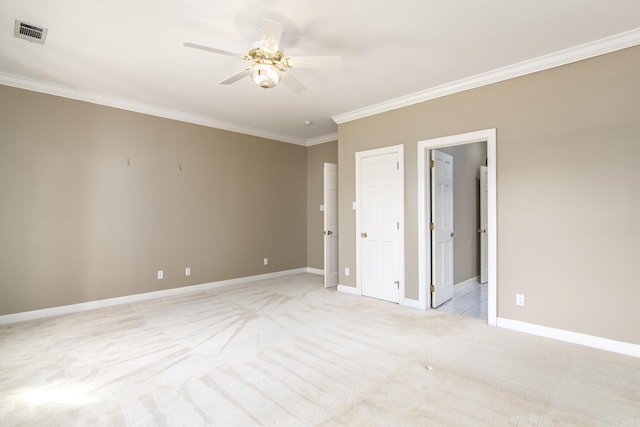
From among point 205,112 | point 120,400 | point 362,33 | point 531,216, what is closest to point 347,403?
point 120,400

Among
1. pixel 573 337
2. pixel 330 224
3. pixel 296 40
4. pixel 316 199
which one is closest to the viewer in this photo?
Result: pixel 296 40

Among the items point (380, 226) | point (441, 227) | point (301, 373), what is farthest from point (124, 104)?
point (441, 227)

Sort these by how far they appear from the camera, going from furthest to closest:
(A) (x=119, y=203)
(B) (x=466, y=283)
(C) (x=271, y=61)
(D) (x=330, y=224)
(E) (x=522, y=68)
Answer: (D) (x=330, y=224) → (B) (x=466, y=283) → (A) (x=119, y=203) → (E) (x=522, y=68) → (C) (x=271, y=61)

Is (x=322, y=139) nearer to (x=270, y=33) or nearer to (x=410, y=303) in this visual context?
(x=410, y=303)

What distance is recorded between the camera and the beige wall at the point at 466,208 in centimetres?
516

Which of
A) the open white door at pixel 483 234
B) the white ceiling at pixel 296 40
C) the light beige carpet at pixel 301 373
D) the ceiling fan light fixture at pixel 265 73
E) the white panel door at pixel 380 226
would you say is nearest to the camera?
the light beige carpet at pixel 301 373

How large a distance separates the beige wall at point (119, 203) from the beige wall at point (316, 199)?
824 mm

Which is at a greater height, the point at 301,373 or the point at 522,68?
the point at 522,68

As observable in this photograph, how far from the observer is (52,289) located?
385 cm

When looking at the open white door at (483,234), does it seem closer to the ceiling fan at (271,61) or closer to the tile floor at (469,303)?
the tile floor at (469,303)

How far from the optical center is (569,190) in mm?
3066

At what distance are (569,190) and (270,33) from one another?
314cm

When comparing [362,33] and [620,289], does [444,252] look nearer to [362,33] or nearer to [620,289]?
[620,289]

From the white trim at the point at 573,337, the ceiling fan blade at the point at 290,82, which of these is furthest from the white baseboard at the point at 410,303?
the ceiling fan blade at the point at 290,82
